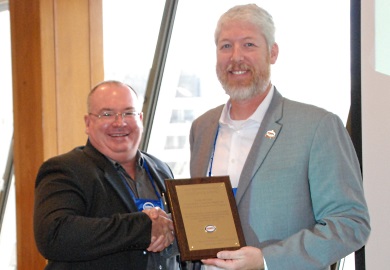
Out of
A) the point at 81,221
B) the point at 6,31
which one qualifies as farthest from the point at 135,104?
the point at 6,31

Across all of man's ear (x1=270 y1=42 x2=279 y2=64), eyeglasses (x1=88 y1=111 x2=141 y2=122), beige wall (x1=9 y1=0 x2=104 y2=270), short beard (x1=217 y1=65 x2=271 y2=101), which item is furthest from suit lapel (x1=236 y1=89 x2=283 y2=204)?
beige wall (x1=9 y1=0 x2=104 y2=270)

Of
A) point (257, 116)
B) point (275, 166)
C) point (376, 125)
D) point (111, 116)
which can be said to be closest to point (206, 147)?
point (257, 116)

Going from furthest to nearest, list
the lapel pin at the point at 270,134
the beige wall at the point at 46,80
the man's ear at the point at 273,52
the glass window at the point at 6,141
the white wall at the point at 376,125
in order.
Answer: the glass window at the point at 6,141 → the beige wall at the point at 46,80 → the white wall at the point at 376,125 → the man's ear at the point at 273,52 → the lapel pin at the point at 270,134

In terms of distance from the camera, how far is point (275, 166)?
224 centimetres

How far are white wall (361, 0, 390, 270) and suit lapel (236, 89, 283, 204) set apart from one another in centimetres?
126

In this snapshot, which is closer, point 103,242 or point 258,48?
point 258,48

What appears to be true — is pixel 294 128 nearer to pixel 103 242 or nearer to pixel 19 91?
pixel 103 242

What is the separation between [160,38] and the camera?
582cm

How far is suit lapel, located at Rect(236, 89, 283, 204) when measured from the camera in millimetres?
2264

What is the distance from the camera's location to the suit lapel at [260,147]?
2264 mm

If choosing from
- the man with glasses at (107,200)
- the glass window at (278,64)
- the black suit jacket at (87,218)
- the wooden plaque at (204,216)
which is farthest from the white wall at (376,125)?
the wooden plaque at (204,216)

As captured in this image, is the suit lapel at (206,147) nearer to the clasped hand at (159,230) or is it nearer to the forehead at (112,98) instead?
the clasped hand at (159,230)

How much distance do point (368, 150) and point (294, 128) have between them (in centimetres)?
133

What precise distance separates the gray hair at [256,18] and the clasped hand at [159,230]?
865mm
